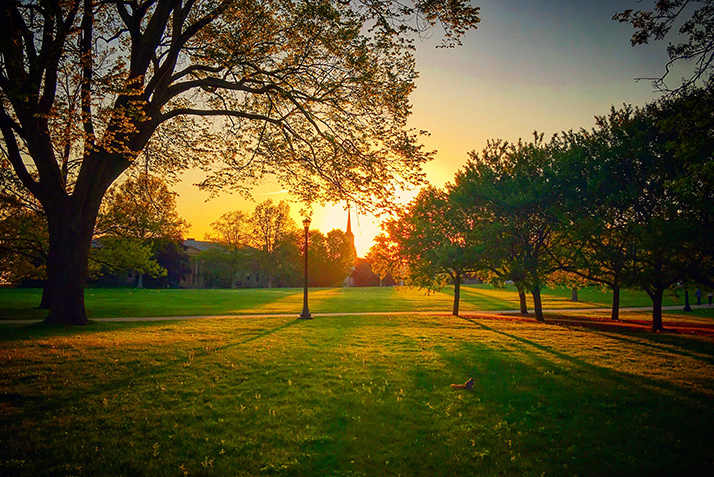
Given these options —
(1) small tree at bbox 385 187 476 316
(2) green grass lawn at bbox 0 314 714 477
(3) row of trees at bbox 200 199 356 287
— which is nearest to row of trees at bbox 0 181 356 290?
(3) row of trees at bbox 200 199 356 287

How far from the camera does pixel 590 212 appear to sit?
17.7 metres

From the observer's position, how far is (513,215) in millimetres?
19516

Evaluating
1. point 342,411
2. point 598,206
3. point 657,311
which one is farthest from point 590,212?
point 342,411

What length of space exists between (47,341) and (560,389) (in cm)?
1351

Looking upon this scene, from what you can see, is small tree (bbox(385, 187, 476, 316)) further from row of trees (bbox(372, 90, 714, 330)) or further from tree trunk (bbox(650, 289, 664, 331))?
tree trunk (bbox(650, 289, 664, 331))

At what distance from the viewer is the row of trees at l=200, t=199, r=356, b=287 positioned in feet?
241

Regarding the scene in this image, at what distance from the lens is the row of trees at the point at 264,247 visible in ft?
241

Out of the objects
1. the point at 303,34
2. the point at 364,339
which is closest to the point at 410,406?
the point at 364,339

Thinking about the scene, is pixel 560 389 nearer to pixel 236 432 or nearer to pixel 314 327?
pixel 236 432

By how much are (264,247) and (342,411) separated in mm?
72295

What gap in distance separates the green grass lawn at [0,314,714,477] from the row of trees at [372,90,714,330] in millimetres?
6713

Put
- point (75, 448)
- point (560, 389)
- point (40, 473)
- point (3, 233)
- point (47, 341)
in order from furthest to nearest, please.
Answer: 1. point (3, 233)
2. point (47, 341)
3. point (560, 389)
4. point (75, 448)
5. point (40, 473)

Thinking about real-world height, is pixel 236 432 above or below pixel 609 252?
below

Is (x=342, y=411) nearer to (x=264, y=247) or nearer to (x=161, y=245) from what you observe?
(x=161, y=245)
